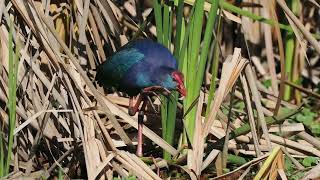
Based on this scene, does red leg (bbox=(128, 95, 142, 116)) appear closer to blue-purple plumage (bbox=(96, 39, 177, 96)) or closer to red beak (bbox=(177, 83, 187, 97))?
blue-purple plumage (bbox=(96, 39, 177, 96))

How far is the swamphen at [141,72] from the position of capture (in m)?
3.27

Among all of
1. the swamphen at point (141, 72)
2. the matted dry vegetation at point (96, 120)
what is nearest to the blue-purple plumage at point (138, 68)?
the swamphen at point (141, 72)

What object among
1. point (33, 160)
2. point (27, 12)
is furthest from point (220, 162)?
point (27, 12)

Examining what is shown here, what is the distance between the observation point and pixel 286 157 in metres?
3.39

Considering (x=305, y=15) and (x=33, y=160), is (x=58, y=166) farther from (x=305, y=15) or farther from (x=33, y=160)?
(x=305, y=15)

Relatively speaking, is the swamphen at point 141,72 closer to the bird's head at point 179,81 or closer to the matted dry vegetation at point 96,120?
the bird's head at point 179,81

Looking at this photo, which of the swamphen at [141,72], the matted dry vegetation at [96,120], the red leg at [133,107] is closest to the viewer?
the matted dry vegetation at [96,120]

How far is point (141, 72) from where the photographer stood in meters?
3.41

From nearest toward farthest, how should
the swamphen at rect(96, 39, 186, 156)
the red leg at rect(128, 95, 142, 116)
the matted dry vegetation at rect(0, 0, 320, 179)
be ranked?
1. the matted dry vegetation at rect(0, 0, 320, 179)
2. the swamphen at rect(96, 39, 186, 156)
3. the red leg at rect(128, 95, 142, 116)

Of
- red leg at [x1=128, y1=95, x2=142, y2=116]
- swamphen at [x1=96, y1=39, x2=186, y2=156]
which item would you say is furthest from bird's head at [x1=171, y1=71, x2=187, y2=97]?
red leg at [x1=128, y1=95, x2=142, y2=116]

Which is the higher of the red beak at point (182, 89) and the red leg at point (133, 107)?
the red beak at point (182, 89)

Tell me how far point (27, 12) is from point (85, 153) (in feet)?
2.16

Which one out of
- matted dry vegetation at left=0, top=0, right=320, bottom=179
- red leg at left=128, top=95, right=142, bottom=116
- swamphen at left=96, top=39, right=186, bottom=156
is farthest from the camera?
red leg at left=128, top=95, right=142, bottom=116

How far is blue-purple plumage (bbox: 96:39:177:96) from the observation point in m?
3.28
